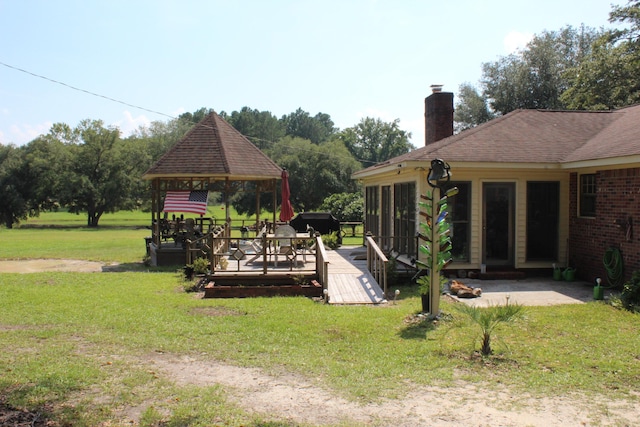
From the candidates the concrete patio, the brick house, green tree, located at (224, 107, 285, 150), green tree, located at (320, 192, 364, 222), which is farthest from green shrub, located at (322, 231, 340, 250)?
green tree, located at (224, 107, 285, 150)

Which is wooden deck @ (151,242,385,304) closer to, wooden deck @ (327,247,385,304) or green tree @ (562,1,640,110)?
wooden deck @ (327,247,385,304)

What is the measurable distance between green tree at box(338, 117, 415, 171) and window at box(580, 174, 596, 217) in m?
62.8

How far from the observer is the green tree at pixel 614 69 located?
955 inches

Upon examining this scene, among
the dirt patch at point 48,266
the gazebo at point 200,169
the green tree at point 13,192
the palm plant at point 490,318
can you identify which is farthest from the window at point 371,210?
the green tree at point 13,192

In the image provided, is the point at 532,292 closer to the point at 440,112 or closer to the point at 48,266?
the point at 440,112

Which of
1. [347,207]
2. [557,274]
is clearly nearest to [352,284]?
[557,274]

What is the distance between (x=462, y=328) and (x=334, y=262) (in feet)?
23.4

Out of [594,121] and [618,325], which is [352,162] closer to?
[594,121]

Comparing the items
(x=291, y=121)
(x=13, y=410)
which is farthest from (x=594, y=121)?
(x=291, y=121)

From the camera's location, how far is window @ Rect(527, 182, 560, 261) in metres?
12.1

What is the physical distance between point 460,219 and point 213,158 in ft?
25.8

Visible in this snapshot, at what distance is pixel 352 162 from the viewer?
48.1m

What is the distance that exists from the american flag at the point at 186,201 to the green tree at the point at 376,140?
59.2m

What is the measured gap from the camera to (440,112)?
56.3 feet
